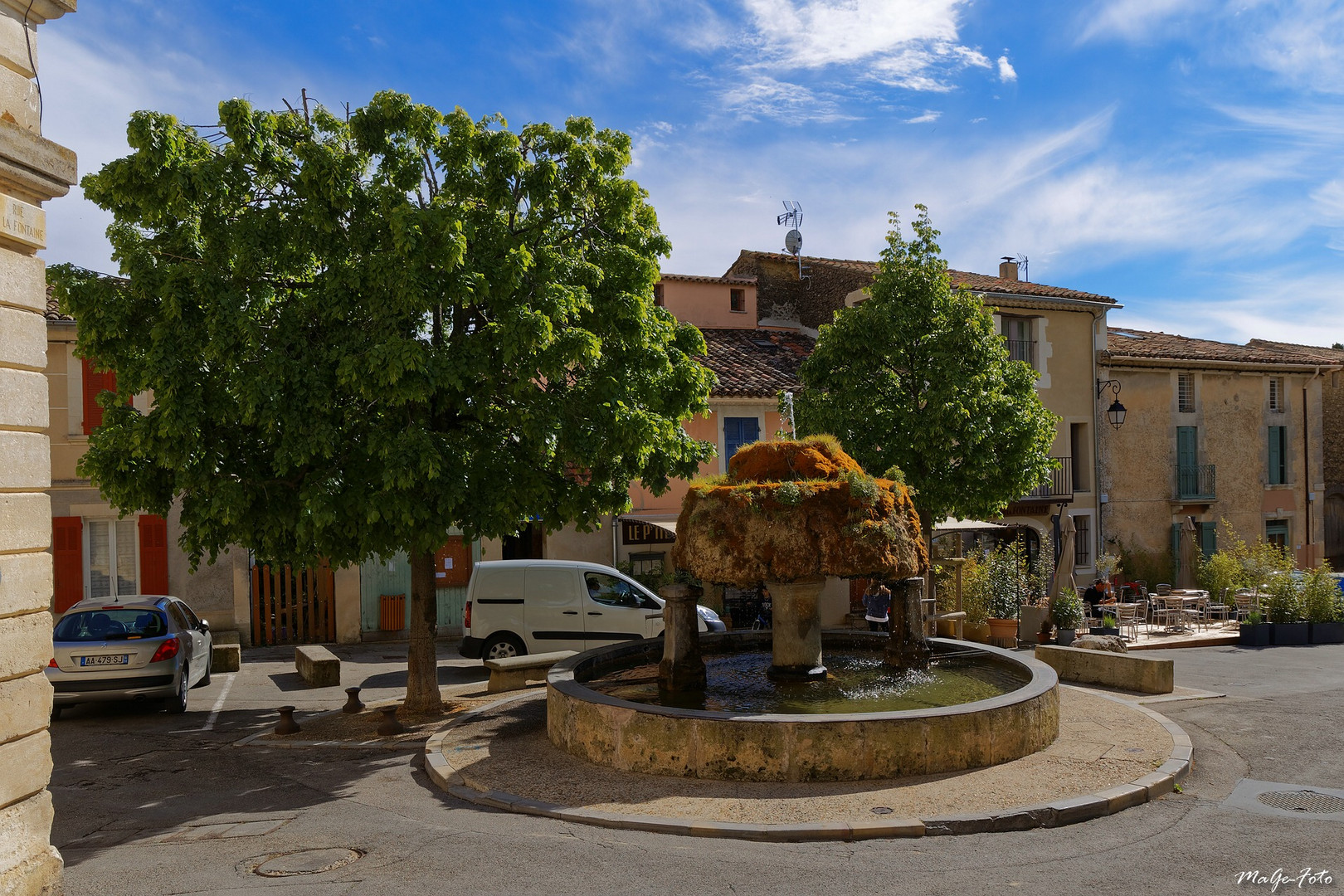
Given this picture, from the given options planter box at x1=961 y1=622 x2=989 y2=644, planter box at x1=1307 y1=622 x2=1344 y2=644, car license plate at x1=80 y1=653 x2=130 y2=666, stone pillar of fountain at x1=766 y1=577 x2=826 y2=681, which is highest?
stone pillar of fountain at x1=766 y1=577 x2=826 y2=681

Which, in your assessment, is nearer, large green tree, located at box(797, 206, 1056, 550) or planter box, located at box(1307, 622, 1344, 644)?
large green tree, located at box(797, 206, 1056, 550)

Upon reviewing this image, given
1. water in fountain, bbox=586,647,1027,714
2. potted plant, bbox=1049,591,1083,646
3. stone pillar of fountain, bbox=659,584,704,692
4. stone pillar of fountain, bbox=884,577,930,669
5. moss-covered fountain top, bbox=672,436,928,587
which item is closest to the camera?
moss-covered fountain top, bbox=672,436,928,587

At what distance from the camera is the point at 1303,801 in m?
7.57

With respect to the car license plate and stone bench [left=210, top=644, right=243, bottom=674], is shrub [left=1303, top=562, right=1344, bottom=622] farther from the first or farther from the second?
the car license plate

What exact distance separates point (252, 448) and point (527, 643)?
634 centimetres

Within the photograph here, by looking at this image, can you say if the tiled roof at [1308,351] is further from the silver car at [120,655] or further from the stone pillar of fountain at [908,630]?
the silver car at [120,655]

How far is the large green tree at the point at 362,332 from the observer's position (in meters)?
9.70

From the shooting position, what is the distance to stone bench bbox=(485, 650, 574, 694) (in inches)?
508

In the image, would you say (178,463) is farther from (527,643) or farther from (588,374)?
(527,643)

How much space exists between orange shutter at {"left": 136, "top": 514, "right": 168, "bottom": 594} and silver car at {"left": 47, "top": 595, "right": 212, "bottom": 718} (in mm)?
6880

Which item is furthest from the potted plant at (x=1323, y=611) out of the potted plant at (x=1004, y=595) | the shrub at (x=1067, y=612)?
the potted plant at (x=1004, y=595)

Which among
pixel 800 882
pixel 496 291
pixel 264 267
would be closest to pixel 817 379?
pixel 496 291

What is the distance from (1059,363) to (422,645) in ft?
70.0

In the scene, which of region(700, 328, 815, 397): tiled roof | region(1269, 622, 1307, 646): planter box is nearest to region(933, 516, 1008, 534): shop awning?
region(700, 328, 815, 397): tiled roof
